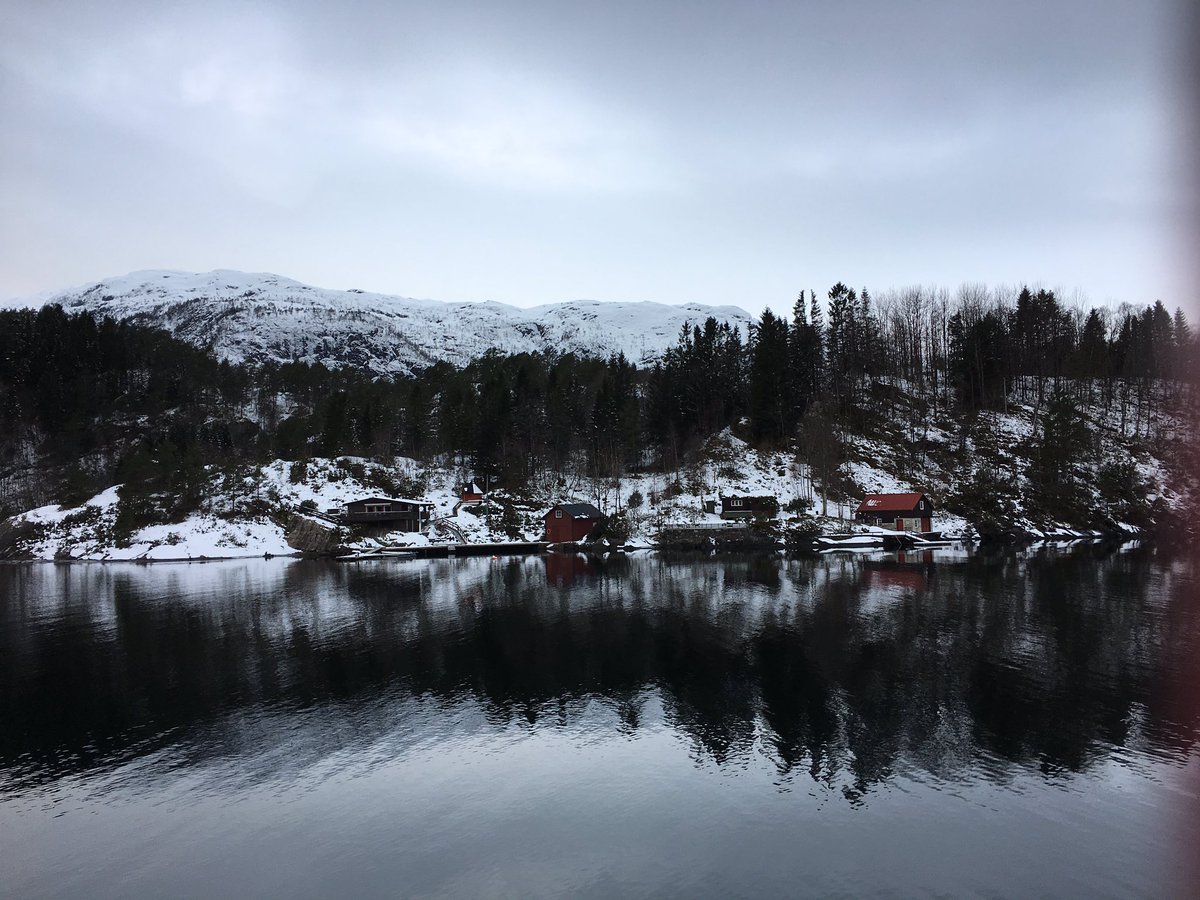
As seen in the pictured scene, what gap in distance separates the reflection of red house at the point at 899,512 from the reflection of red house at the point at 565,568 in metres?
41.4

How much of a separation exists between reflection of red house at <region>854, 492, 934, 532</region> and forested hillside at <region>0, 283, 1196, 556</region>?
18.7 feet

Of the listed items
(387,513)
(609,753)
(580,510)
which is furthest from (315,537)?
(609,753)

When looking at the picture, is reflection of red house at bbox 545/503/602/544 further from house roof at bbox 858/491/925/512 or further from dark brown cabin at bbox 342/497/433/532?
house roof at bbox 858/491/925/512

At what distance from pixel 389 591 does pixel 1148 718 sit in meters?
49.7

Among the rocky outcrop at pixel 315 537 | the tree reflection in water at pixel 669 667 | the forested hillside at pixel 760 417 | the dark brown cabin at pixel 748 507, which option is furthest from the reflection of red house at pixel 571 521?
the tree reflection in water at pixel 669 667

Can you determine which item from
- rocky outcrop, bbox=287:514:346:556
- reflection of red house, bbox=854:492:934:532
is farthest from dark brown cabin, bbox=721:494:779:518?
rocky outcrop, bbox=287:514:346:556

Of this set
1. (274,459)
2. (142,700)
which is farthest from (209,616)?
(274,459)

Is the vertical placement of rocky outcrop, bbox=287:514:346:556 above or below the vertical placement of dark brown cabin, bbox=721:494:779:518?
below

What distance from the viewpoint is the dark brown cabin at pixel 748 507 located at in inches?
3851

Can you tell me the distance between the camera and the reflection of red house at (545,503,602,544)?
320ft

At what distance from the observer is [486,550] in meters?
95.1

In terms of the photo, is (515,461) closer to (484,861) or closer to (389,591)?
(389,591)

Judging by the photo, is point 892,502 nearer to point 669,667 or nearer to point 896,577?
point 896,577

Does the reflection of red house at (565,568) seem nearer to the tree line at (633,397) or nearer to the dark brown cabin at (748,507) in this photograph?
the dark brown cabin at (748,507)
